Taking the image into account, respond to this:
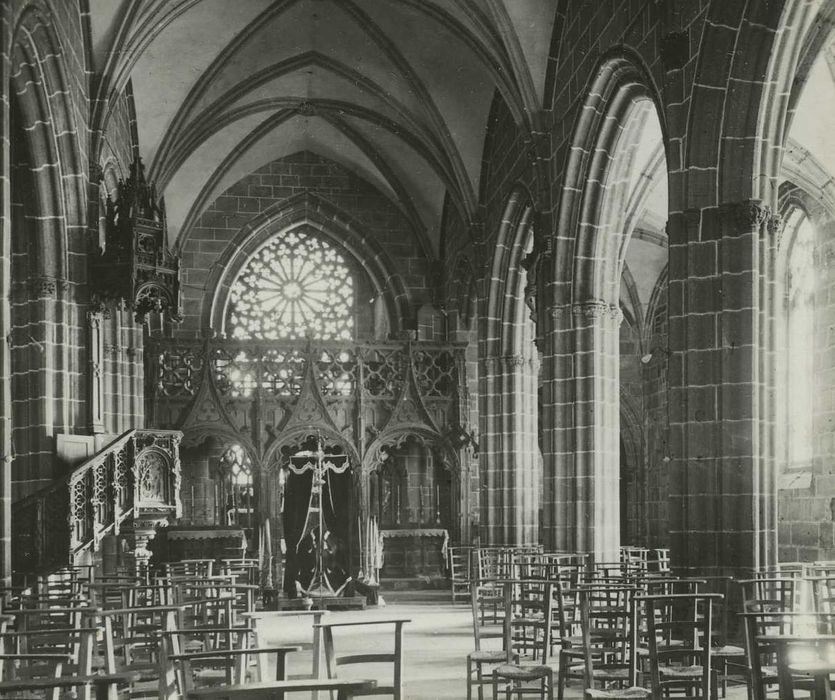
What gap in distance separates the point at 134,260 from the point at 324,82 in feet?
27.8

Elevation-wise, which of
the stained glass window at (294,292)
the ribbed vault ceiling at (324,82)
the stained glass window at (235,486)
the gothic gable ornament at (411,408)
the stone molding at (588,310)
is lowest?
the stained glass window at (235,486)


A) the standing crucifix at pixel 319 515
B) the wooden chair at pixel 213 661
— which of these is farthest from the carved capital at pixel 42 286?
the wooden chair at pixel 213 661

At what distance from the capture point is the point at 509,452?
20078 mm

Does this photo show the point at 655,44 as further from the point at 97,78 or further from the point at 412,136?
the point at 412,136

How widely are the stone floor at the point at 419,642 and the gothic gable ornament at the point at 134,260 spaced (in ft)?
16.1

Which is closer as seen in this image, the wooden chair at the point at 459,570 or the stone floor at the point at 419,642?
the stone floor at the point at 419,642

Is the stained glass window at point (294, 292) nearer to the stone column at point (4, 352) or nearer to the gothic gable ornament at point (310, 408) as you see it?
the gothic gable ornament at point (310, 408)

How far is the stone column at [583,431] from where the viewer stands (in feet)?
50.9

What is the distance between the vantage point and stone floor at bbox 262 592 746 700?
9976mm

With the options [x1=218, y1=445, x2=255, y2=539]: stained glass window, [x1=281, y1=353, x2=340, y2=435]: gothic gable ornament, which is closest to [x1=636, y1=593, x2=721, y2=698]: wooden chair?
[x1=281, y1=353, x2=340, y2=435]: gothic gable ornament

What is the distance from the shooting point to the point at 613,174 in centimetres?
1531

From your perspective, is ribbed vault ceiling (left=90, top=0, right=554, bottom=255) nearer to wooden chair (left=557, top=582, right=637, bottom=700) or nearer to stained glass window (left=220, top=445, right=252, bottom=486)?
stained glass window (left=220, top=445, right=252, bottom=486)

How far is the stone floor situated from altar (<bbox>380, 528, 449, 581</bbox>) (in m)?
1.17

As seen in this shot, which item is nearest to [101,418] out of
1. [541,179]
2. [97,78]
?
[97,78]
